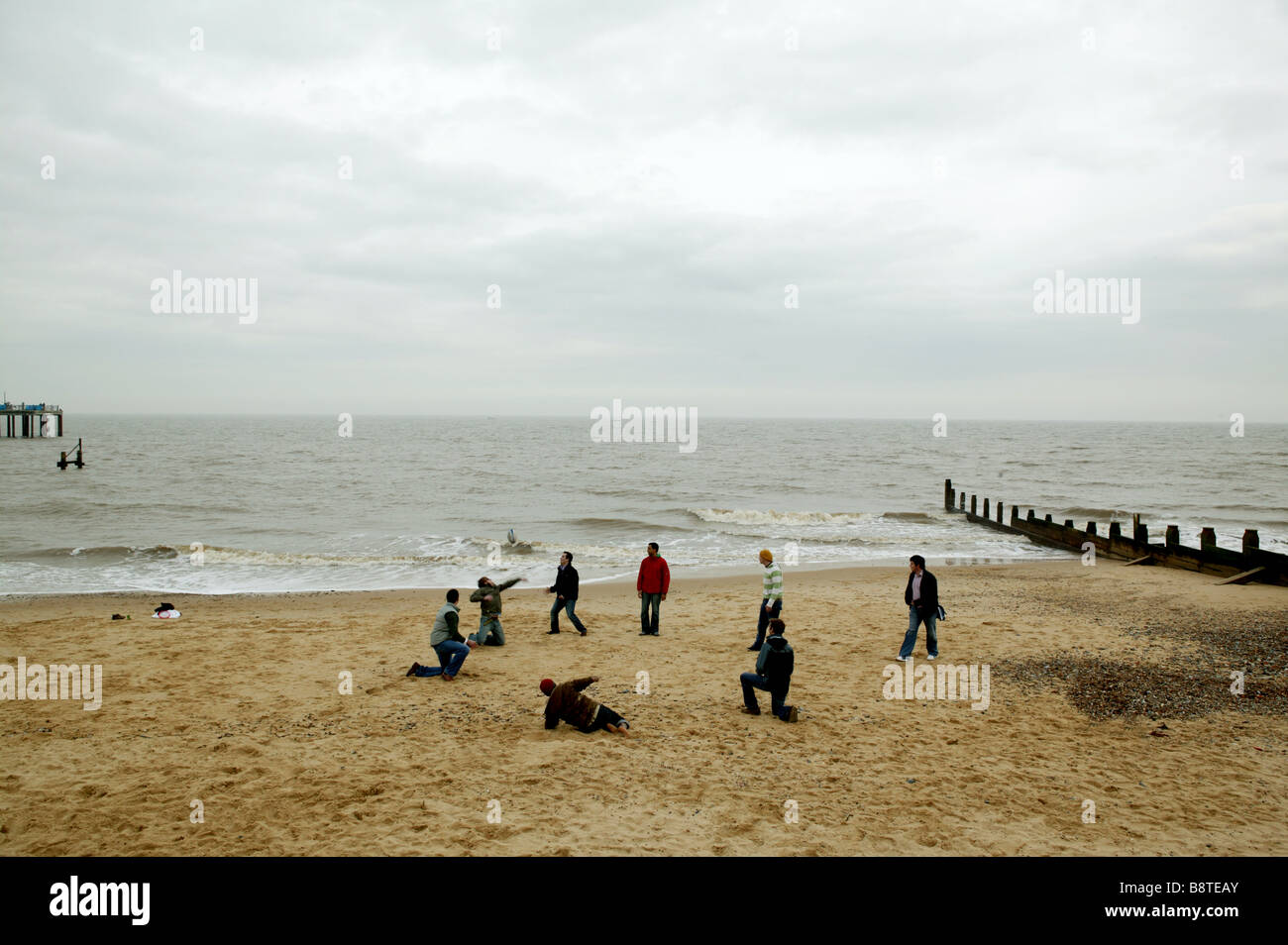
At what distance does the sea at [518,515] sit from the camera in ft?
81.1

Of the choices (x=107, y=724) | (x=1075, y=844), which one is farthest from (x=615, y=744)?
(x=107, y=724)

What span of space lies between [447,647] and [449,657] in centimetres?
16

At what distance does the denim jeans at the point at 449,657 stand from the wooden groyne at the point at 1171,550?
59.5 ft

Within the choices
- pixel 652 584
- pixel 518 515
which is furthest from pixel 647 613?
pixel 518 515

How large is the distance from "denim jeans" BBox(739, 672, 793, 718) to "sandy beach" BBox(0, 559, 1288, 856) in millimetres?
263

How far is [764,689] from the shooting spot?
32.2ft

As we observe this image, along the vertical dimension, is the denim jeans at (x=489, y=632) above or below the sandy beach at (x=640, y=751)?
above

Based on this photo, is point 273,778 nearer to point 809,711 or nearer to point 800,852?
point 800,852

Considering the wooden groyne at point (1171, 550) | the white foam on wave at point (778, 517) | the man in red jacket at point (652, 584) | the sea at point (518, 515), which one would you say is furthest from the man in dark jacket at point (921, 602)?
the white foam on wave at point (778, 517)

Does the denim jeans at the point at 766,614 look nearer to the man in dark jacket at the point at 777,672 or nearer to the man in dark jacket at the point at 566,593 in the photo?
the man in dark jacket at the point at 777,672

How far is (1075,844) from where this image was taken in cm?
662

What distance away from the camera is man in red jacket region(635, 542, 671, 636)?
14219 millimetres

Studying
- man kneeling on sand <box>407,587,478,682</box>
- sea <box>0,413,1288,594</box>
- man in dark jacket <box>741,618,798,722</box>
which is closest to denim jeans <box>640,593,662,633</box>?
man kneeling on sand <box>407,587,478,682</box>

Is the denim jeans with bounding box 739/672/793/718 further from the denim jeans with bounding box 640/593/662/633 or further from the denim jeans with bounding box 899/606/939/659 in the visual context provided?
the denim jeans with bounding box 640/593/662/633
